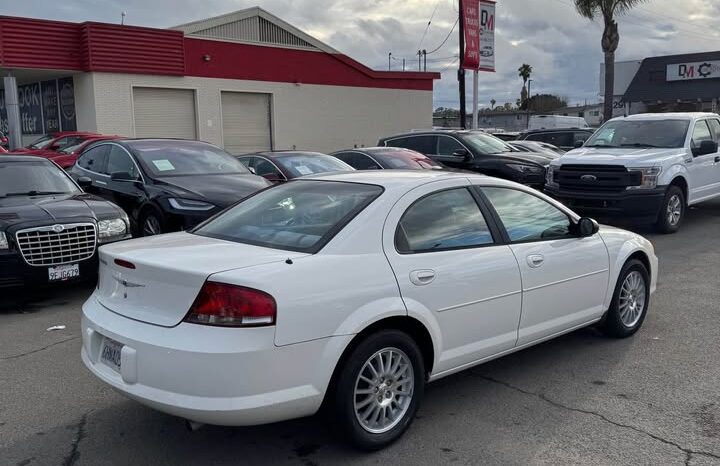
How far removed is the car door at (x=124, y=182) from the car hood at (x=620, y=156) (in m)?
6.90

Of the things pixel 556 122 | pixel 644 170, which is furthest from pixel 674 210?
pixel 556 122

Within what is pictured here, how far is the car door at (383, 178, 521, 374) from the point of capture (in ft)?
12.5

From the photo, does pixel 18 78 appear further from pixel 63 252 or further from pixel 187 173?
pixel 63 252

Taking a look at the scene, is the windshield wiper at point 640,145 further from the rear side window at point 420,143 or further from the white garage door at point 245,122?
the white garage door at point 245,122

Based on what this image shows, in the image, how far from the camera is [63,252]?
6816 millimetres

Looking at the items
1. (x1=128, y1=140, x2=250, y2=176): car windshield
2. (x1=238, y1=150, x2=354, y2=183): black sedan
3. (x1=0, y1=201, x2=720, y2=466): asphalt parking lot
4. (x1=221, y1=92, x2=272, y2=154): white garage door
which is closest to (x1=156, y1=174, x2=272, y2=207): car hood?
(x1=128, y1=140, x2=250, y2=176): car windshield

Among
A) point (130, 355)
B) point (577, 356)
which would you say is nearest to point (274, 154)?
point (577, 356)

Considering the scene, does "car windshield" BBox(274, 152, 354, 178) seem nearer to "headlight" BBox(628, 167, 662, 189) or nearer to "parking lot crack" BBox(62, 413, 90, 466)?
"headlight" BBox(628, 167, 662, 189)

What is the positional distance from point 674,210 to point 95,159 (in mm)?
9388

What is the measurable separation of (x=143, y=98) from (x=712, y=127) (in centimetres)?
1932

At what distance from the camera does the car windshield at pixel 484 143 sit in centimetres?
1360

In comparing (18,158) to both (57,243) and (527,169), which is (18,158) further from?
(527,169)

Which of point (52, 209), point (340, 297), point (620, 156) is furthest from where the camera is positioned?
point (620, 156)

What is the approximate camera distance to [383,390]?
366 centimetres
